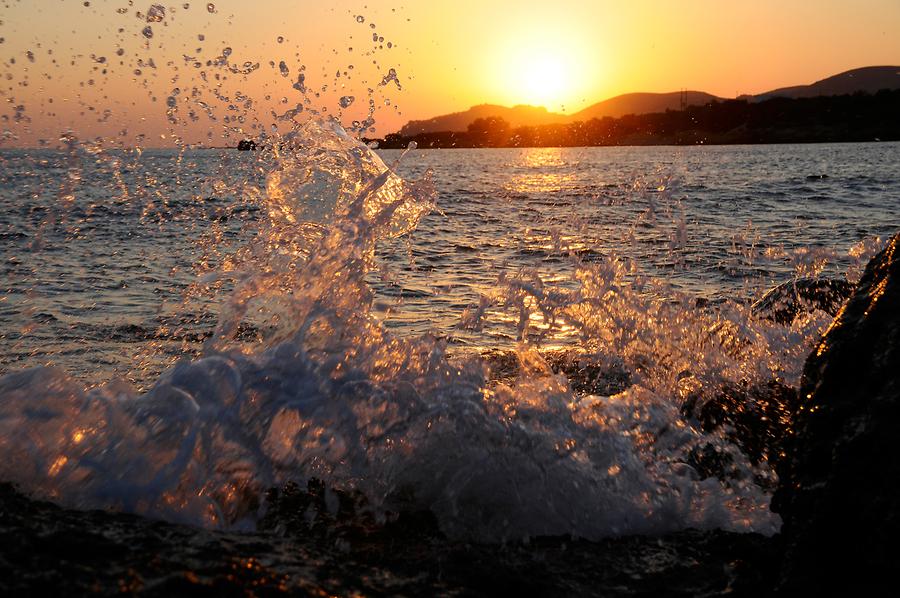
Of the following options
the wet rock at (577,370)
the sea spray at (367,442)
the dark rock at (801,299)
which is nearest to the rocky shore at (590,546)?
the sea spray at (367,442)

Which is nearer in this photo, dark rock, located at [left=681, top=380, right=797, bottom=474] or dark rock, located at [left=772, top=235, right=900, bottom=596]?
dark rock, located at [left=772, top=235, right=900, bottom=596]

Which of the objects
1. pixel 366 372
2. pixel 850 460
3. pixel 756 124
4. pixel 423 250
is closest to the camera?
pixel 850 460

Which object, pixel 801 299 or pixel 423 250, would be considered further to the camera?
pixel 423 250

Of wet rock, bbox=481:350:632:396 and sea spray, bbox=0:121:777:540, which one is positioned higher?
sea spray, bbox=0:121:777:540

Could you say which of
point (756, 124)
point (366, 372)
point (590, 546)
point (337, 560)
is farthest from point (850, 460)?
point (756, 124)

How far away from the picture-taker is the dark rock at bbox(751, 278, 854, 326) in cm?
693

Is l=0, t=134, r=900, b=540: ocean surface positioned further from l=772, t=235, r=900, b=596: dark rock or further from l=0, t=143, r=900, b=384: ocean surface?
l=772, t=235, r=900, b=596: dark rock

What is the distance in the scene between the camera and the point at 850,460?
2254mm

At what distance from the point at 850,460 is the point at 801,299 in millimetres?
5342

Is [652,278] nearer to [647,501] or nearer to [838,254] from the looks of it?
[838,254]

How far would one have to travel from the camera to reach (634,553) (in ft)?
9.77

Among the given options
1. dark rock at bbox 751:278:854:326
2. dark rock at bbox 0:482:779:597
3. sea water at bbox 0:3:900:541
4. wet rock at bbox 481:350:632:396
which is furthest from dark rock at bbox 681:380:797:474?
dark rock at bbox 751:278:854:326

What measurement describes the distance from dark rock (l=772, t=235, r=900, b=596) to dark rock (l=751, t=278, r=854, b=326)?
438cm

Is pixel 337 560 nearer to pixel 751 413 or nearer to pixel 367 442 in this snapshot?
pixel 367 442
